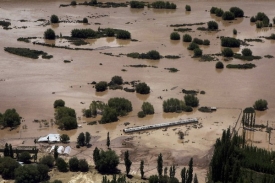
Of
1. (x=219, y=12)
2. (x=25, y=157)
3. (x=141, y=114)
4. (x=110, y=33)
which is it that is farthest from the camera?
(x=219, y=12)

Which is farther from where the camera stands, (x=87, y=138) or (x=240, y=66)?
(x=240, y=66)

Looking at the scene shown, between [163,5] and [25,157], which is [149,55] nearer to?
[25,157]

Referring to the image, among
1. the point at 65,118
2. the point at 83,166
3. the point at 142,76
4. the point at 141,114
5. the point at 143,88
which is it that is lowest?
the point at 83,166

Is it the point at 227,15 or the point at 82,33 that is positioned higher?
the point at 227,15

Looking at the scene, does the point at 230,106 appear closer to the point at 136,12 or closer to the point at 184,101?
the point at 184,101

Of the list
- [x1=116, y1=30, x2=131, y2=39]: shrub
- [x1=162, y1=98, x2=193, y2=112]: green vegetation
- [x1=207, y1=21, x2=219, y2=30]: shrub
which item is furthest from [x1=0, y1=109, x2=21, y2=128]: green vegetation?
[x1=207, y1=21, x2=219, y2=30]: shrub

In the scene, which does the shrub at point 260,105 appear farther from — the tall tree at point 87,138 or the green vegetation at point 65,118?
the green vegetation at point 65,118

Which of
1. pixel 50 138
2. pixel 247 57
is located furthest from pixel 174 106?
pixel 247 57

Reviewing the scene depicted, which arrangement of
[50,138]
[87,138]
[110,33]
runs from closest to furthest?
1. [87,138]
2. [50,138]
3. [110,33]
